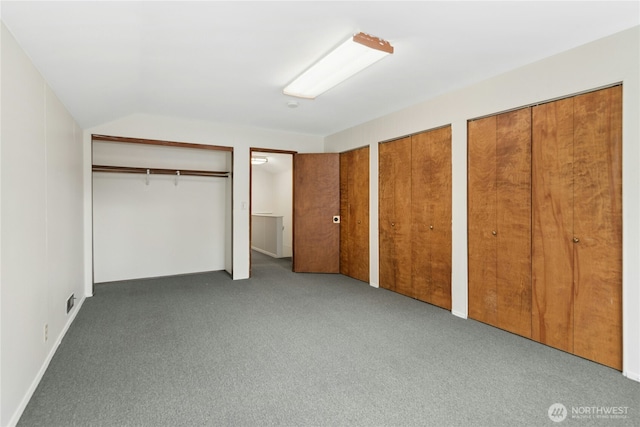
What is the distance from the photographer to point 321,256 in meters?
5.63

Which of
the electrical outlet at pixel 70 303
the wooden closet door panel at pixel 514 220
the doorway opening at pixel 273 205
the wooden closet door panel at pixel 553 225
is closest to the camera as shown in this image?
the wooden closet door panel at pixel 553 225

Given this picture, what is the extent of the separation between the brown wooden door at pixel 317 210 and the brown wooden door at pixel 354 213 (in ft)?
0.40

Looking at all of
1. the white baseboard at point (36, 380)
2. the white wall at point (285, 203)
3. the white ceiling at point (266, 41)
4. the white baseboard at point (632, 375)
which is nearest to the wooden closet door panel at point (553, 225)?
the white baseboard at point (632, 375)

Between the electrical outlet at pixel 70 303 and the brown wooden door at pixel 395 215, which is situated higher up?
the brown wooden door at pixel 395 215

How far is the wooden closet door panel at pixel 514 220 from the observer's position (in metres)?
2.93

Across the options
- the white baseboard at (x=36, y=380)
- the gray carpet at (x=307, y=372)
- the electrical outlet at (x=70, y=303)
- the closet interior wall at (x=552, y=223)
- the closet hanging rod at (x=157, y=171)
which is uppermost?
the closet hanging rod at (x=157, y=171)

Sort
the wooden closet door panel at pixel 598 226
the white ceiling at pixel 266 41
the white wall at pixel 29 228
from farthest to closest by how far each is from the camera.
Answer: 1. the wooden closet door panel at pixel 598 226
2. the white ceiling at pixel 266 41
3. the white wall at pixel 29 228

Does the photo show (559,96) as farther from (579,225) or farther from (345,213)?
(345,213)

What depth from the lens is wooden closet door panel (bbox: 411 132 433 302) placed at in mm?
3895

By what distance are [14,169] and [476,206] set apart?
3.72m

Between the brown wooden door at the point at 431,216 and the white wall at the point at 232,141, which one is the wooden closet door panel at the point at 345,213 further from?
the brown wooden door at the point at 431,216

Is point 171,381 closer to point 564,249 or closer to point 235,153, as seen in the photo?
point 564,249

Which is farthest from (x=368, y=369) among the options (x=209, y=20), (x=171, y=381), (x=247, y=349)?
(x=209, y=20)

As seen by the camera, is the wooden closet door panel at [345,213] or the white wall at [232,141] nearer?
the white wall at [232,141]
